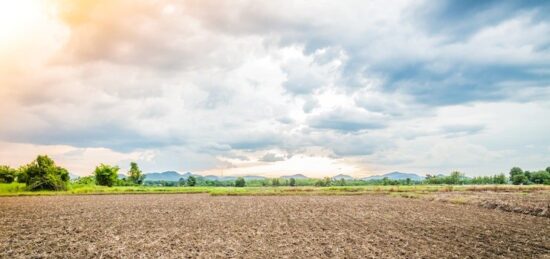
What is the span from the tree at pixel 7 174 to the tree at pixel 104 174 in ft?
57.8

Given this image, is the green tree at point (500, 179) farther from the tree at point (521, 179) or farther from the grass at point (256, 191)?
the grass at point (256, 191)

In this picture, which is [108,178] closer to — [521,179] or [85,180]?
[85,180]

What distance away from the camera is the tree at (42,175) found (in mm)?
68625

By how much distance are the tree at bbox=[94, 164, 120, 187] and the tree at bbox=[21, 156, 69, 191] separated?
2593 cm

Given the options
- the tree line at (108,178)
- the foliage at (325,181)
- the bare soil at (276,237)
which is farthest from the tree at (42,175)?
the foliage at (325,181)

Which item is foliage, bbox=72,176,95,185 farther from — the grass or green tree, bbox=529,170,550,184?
green tree, bbox=529,170,550,184

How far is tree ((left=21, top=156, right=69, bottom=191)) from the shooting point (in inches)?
2702

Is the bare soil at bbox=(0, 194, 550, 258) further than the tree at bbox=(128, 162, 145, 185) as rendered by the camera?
No

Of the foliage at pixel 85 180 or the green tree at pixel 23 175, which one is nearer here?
the green tree at pixel 23 175

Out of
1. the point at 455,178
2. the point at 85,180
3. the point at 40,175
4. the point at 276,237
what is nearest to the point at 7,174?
the point at 85,180

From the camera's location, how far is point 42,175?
6962 cm

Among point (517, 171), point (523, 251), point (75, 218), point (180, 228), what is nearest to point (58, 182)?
point (75, 218)

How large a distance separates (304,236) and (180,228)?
767 centimetres

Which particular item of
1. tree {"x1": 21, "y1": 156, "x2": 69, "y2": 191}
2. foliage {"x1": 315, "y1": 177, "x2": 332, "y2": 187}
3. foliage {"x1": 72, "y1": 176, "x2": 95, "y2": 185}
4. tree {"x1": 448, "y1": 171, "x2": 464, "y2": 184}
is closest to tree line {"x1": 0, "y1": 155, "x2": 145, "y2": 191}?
tree {"x1": 21, "y1": 156, "x2": 69, "y2": 191}
